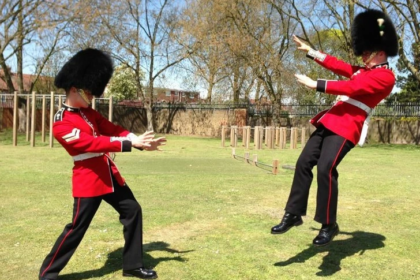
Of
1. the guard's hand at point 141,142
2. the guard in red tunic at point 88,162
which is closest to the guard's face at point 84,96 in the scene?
the guard in red tunic at point 88,162

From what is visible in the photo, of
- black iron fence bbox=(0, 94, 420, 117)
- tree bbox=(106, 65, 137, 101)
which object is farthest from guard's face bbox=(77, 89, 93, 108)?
tree bbox=(106, 65, 137, 101)

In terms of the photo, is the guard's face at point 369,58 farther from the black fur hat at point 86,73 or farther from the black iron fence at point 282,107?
the black iron fence at point 282,107

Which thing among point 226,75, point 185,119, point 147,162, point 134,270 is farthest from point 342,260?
point 185,119

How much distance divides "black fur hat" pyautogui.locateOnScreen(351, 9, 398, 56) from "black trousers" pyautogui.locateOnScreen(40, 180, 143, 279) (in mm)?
2969

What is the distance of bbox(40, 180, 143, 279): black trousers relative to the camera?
13.6ft

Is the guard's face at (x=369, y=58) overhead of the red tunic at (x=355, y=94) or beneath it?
overhead

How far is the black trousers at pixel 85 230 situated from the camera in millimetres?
4160

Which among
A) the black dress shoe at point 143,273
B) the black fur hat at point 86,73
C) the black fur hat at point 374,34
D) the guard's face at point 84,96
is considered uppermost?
the black fur hat at point 374,34

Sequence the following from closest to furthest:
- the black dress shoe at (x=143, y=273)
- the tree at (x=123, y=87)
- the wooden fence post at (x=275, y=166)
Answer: the black dress shoe at (x=143, y=273) → the wooden fence post at (x=275, y=166) → the tree at (x=123, y=87)

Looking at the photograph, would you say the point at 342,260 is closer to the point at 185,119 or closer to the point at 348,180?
the point at 348,180

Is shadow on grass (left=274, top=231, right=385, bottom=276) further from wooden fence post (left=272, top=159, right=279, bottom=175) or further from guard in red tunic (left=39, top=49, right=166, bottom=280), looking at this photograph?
wooden fence post (left=272, top=159, right=279, bottom=175)

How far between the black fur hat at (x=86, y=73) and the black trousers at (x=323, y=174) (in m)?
Result: 2.25

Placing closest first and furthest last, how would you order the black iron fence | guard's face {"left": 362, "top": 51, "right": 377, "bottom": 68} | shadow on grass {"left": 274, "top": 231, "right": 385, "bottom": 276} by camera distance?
guard's face {"left": 362, "top": 51, "right": 377, "bottom": 68} < shadow on grass {"left": 274, "top": 231, "right": 385, "bottom": 276} < the black iron fence

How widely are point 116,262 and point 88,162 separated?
1283 mm
